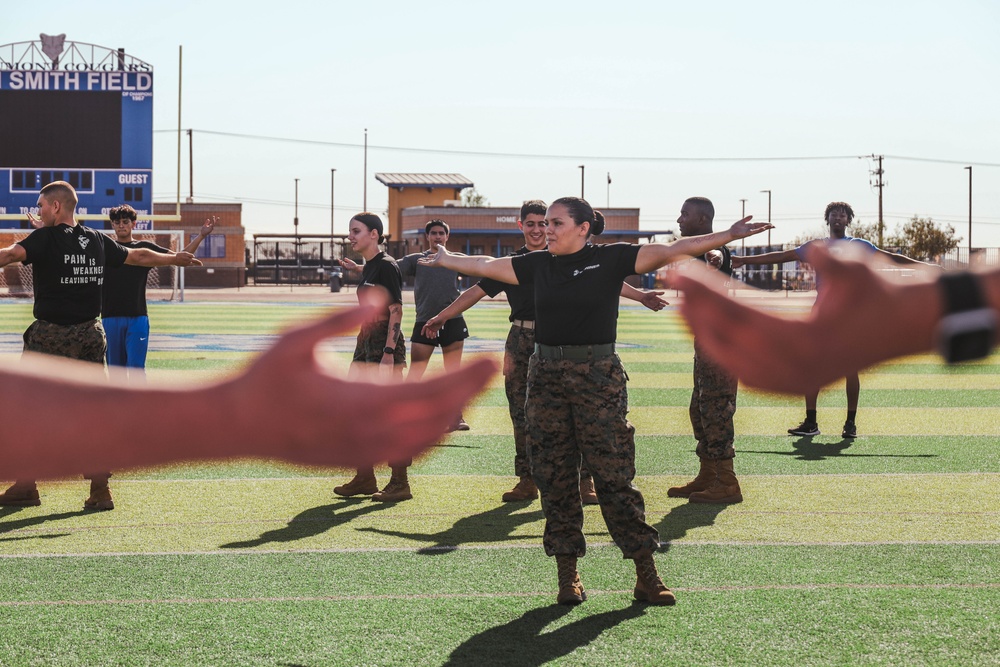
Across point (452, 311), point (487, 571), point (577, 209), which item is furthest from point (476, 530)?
point (577, 209)

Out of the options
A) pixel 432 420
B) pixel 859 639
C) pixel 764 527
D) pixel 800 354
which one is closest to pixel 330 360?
pixel 432 420

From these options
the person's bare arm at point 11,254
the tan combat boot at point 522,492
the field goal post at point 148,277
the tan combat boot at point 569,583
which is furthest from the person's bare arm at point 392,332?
the field goal post at point 148,277

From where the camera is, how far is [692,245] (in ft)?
16.5

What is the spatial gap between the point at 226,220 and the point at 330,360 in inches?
2774

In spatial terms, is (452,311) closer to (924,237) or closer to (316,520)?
(316,520)

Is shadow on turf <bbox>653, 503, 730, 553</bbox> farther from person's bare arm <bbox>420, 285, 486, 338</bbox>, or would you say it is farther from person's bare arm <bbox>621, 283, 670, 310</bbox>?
person's bare arm <bbox>420, 285, 486, 338</bbox>

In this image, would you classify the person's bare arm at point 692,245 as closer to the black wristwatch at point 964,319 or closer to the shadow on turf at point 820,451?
the black wristwatch at point 964,319

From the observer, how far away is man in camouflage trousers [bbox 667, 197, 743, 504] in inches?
295

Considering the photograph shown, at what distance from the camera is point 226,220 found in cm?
6938

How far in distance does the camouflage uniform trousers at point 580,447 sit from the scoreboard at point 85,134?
1492 inches

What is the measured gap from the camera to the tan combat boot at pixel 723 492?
777 centimetres

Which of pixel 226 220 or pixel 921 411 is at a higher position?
pixel 226 220

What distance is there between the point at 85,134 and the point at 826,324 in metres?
42.7

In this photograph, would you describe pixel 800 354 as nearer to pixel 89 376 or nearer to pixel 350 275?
pixel 89 376
